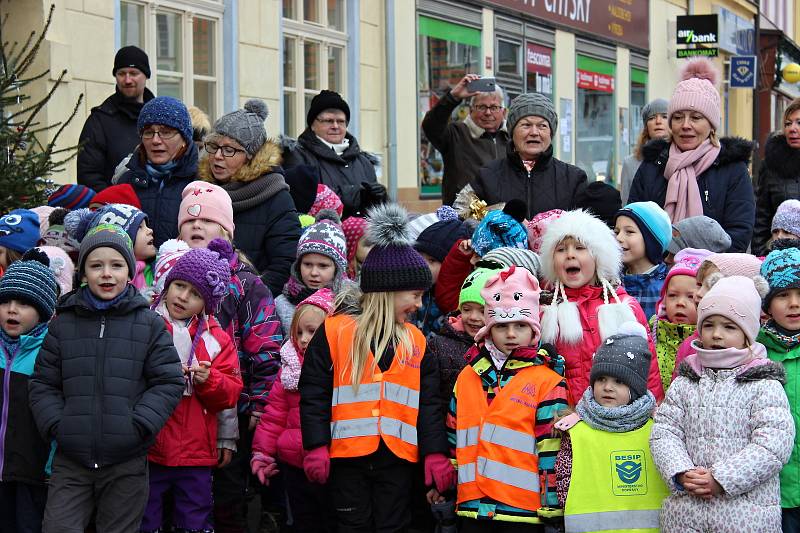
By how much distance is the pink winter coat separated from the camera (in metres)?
5.09

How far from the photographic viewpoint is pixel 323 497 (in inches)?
199

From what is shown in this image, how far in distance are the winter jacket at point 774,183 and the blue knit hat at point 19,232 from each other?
469 centimetres

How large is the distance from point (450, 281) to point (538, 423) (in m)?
1.41

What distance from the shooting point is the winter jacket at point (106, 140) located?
7.40 meters

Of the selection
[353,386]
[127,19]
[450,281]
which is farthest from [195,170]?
[127,19]

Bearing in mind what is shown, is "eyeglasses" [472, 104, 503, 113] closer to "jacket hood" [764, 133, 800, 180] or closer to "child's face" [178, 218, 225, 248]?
"jacket hood" [764, 133, 800, 180]

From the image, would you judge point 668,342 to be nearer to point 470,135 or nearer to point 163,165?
point 163,165

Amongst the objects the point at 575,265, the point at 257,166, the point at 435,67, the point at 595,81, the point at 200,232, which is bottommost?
the point at 575,265

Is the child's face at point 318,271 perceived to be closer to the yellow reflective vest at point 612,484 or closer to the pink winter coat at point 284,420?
the pink winter coat at point 284,420

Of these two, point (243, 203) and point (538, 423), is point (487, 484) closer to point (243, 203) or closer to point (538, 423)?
point (538, 423)

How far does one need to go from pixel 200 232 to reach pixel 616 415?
2.35 metres

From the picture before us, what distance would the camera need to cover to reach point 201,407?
5.05m

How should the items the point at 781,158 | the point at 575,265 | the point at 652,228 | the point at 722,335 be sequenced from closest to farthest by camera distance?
1. the point at 722,335
2. the point at 575,265
3. the point at 652,228
4. the point at 781,158

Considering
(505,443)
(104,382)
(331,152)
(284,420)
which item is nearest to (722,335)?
(505,443)
